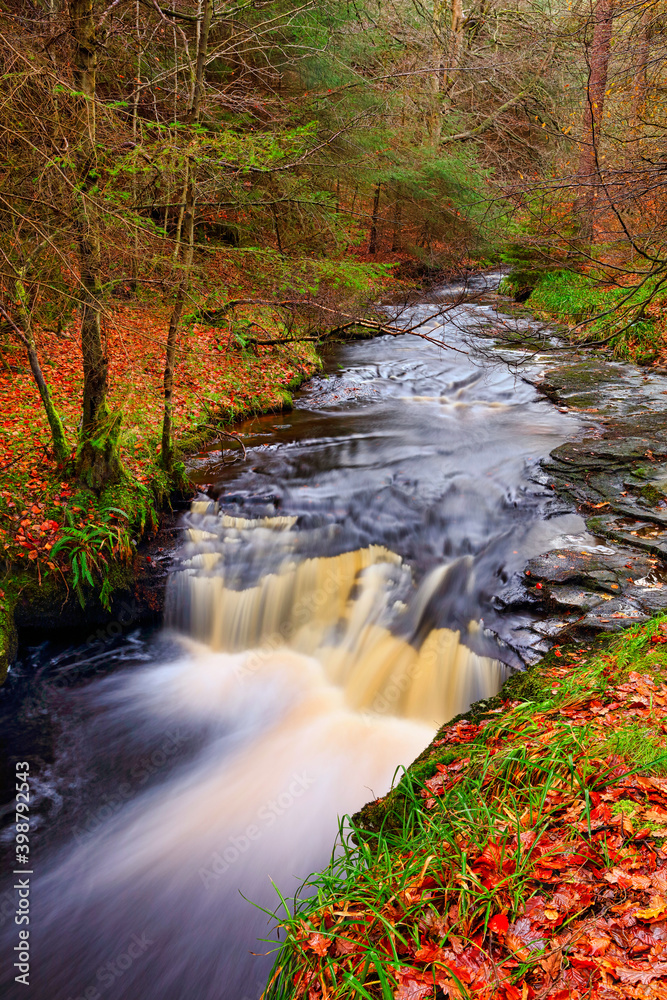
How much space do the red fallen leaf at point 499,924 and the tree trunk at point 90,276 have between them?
13.3 feet

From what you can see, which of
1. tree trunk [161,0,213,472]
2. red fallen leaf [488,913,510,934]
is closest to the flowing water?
tree trunk [161,0,213,472]

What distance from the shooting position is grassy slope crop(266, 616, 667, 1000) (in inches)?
82.2

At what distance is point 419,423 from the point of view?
10055mm

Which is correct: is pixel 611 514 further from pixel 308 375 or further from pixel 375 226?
pixel 375 226

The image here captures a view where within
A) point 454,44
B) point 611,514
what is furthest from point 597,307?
point 454,44

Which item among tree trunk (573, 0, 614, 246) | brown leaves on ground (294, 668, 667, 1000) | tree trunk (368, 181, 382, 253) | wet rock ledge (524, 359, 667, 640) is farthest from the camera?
tree trunk (368, 181, 382, 253)

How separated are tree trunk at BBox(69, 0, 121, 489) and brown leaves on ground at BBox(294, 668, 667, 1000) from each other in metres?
Result: 3.87

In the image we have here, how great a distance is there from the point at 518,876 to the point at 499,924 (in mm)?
212

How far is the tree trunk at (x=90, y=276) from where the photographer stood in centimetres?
441

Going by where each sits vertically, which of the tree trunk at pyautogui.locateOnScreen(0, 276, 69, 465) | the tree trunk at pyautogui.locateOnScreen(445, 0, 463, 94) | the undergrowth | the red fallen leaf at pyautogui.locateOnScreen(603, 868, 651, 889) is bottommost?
the red fallen leaf at pyautogui.locateOnScreen(603, 868, 651, 889)

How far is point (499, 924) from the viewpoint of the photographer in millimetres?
2289

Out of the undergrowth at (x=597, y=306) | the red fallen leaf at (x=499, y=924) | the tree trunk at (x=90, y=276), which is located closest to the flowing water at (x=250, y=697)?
the tree trunk at (x=90, y=276)

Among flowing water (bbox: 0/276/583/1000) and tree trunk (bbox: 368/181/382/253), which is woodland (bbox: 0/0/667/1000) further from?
tree trunk (bbox: 368/181/382/253)

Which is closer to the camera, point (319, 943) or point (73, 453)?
point (319, 943)
